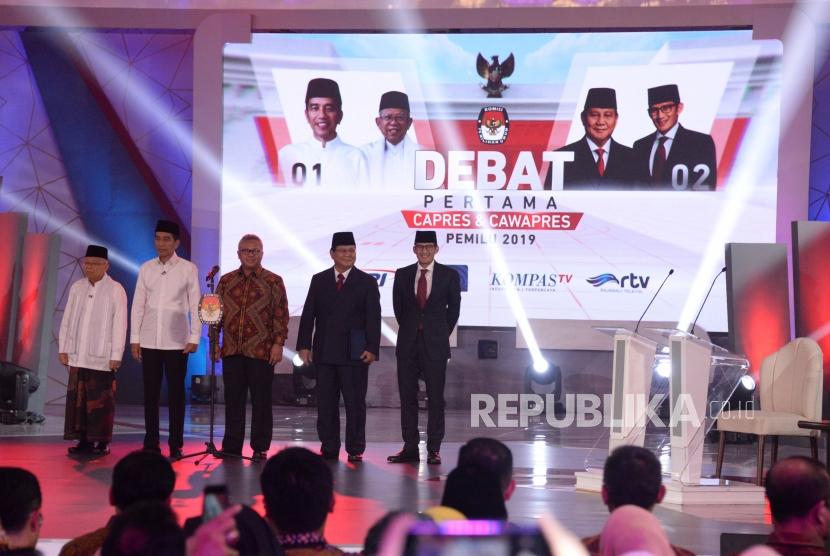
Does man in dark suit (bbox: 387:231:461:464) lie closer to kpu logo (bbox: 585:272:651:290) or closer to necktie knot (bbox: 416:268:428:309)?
necktie knot (bbox: 416:268:428:309)

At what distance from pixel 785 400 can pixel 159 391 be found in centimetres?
361

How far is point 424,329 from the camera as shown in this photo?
6.47 metres

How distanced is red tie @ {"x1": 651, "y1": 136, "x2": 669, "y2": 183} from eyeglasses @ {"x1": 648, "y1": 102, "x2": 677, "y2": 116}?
222mm

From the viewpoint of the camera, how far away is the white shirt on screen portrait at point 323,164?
378 inches

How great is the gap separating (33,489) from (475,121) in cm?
774

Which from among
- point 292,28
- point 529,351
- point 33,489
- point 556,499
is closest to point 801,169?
point 529,351

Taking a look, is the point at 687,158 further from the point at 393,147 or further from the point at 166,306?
the point at 166,306

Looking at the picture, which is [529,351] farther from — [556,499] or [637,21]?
[556,499]

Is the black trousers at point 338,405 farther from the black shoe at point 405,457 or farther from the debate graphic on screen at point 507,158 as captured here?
the debate graphic on screen at point 507,158

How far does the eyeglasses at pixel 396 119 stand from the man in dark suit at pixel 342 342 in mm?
3194

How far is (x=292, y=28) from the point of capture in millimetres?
9641

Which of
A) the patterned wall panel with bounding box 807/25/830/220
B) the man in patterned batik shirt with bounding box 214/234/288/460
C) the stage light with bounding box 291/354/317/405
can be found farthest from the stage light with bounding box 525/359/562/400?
the man in patterned batik shirt with bounding box 214/234/288/460

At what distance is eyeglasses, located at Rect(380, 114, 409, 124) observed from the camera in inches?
377

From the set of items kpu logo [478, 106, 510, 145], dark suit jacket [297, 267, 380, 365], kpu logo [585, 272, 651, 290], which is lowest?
dark suit jacket [297, 267, 380, 365]
